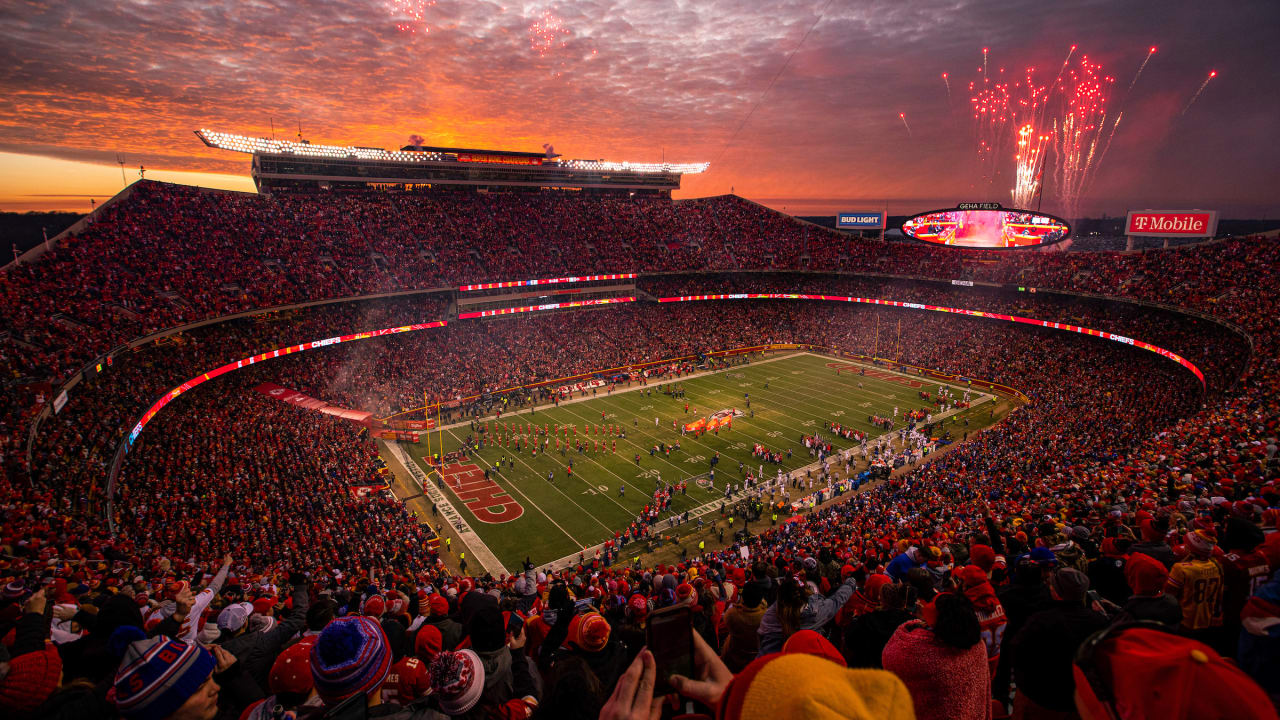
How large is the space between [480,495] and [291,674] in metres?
25.0

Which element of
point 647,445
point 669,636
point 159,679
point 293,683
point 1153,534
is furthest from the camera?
point 647,445

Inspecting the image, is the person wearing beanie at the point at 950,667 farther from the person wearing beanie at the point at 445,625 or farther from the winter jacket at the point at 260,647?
the winter jacket at the point at 260,647

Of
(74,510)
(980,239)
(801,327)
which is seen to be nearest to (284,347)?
(74,510)

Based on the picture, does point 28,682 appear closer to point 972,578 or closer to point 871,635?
point 871,635

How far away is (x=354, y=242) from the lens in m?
48.0

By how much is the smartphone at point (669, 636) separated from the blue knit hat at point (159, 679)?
8.07 feet

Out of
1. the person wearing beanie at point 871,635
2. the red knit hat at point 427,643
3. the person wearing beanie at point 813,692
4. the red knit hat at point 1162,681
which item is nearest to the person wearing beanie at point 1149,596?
the person wearing beanie at point 871,635

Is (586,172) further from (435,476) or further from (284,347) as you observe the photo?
(435,476)

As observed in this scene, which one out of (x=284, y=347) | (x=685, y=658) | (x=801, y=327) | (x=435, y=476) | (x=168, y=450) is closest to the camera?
(x=685, y=658)

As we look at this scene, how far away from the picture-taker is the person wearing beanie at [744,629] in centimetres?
445

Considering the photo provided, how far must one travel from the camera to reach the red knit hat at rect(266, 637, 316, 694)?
3633 millimetres

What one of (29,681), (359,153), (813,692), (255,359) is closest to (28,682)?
(29,681)

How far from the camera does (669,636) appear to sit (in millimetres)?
2408

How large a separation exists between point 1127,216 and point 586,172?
5227cm
